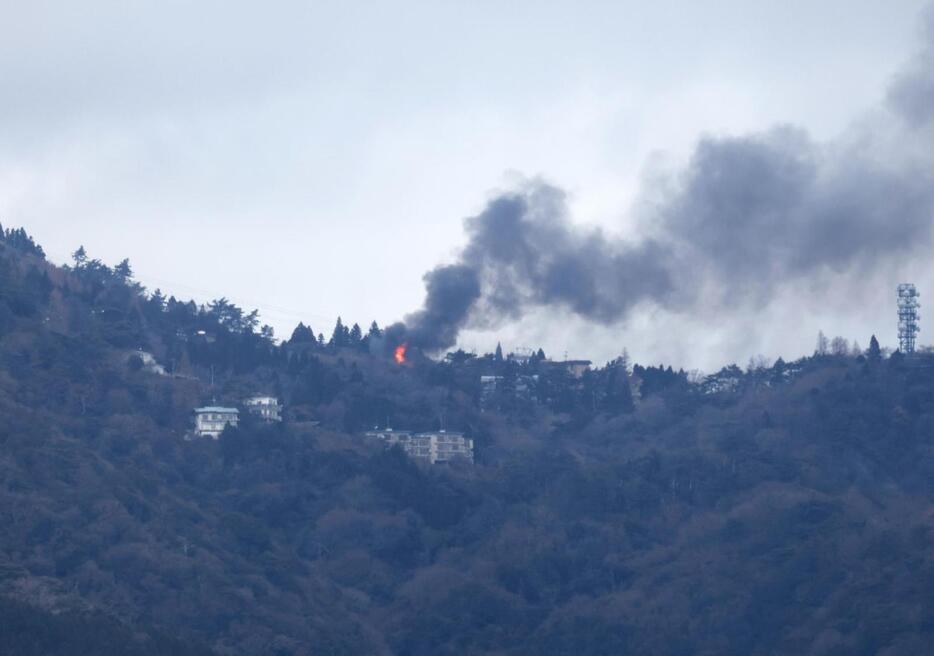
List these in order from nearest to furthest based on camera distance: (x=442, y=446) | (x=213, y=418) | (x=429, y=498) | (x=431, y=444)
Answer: (x=429, y=498), (x=213, y=418), (x=431, y=444), (x=442, y=446)

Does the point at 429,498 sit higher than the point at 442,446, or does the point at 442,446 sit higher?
the point at 442,446

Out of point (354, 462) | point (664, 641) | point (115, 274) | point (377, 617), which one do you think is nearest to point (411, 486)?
point (354, 462)

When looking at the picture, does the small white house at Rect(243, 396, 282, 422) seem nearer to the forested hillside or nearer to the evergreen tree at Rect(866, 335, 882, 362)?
the forested hillside

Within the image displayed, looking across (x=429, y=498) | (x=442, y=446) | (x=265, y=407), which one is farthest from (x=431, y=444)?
(x=429, y=498)

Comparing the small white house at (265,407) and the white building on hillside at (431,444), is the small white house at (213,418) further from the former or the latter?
the white building on hillside at (431,444)

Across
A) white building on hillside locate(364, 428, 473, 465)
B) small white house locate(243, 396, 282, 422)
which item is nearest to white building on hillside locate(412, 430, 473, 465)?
white building on hillside locate(364, 428, 473, 465)

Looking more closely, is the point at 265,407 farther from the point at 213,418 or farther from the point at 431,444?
the point at 431,444
